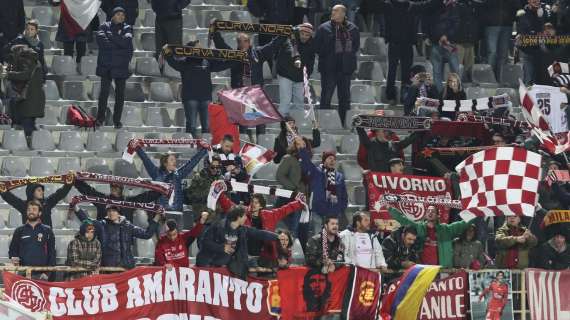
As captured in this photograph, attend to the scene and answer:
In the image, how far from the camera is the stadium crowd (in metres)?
29.1

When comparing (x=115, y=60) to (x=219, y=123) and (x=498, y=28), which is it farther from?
(x=498, y=28)

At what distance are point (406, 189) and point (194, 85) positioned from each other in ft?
12.9

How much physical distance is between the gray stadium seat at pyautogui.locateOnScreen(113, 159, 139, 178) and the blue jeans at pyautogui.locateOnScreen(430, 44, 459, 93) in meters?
5.65

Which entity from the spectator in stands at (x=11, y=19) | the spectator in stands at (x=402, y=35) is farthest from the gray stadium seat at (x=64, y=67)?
the spectator in stands at (x=402, y=35)

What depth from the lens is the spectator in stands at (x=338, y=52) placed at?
113 feet

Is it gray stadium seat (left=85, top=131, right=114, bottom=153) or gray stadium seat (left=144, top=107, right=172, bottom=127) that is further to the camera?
gray stadium seat (left=144, top=107, right=172, bottom=127)

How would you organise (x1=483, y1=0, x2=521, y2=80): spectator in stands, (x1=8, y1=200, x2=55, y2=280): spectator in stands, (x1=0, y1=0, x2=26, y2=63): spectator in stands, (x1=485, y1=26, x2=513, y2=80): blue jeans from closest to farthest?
(x1=8, y1=200, x2=55, y2=280): spectator in stands → (x1=0, y1=0, x2=26, y2=63): spectator in stands → (x1=483, y1=0, x2=521, y2=80): spectator in stands → (x1=485, y1=26, x2=513, y2=80): blue jeans

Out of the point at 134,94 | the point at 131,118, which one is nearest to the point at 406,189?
the point at 131,118

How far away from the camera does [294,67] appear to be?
34.0 m

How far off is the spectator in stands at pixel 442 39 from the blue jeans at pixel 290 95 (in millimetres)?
2419

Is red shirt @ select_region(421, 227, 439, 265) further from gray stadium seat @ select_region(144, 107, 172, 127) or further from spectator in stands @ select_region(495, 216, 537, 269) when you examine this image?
gray stadium seat @ select_region(144, 107, 172, 127)

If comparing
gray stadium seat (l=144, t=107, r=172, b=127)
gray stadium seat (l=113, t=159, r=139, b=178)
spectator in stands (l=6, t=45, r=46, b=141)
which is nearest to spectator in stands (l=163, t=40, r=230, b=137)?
gray stadium seat (l=144, t=107, r=172, b=127)

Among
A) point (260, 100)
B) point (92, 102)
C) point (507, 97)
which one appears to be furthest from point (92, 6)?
point (507, 97)

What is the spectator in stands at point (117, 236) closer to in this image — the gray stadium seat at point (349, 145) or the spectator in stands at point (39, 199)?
the spectator in stands at point (39, 199)
